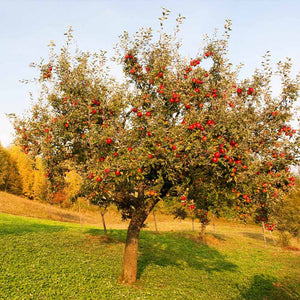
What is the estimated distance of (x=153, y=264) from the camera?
70.2 ft

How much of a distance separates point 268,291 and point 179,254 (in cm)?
1009

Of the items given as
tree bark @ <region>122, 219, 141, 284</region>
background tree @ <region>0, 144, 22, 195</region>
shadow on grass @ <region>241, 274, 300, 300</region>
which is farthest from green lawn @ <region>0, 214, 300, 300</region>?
background tree @ <region>0, 144, 22, 195</region>

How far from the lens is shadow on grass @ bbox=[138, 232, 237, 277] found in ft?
76.8

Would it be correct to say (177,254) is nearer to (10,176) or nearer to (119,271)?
(119,271)

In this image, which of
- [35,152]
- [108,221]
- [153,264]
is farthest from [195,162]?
[108,221]

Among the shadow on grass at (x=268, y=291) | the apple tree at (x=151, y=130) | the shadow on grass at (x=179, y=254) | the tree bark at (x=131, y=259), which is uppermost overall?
the apple tree at (x=151, y=130)

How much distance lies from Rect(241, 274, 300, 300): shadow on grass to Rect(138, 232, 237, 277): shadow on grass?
11.0 feet

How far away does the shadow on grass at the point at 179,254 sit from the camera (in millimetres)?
23422

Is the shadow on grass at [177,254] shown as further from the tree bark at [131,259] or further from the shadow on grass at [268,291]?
the shadow on grass at [268,291]

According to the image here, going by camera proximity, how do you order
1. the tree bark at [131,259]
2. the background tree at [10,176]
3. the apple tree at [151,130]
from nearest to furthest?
the apple tree at [151,130] < the tree bark at [131,259] < the background tree at [10,176]

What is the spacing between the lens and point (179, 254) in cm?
2783

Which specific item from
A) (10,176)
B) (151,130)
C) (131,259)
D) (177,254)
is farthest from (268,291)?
(10,176)

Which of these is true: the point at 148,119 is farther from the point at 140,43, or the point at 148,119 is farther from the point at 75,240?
the point at 75,240

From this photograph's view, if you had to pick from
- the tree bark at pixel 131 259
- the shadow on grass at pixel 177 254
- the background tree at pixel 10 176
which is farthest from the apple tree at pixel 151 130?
the background tree at pixel 10 176
